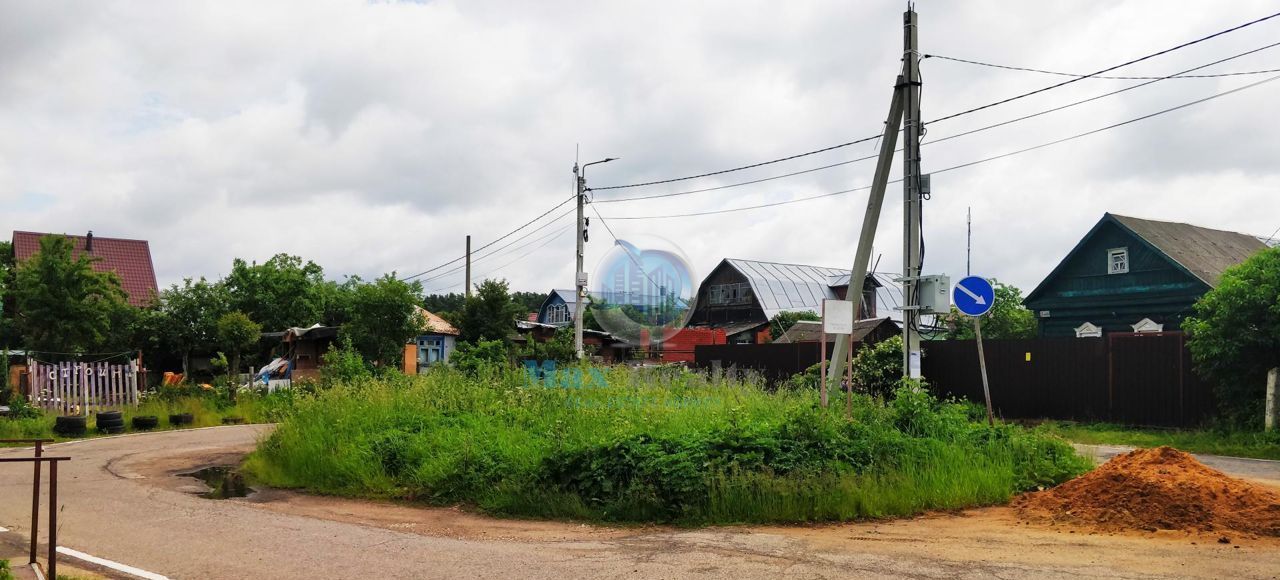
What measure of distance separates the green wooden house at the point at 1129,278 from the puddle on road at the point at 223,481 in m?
26.5

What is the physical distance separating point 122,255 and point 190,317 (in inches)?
783

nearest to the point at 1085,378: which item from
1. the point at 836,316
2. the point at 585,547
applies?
the point at 836,316

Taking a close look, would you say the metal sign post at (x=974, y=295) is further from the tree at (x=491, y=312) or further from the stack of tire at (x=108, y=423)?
the tree at (x=491, y=312)

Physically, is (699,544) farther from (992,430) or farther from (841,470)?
(992,430)

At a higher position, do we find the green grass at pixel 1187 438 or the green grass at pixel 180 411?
the green grass at pixel 1187 438

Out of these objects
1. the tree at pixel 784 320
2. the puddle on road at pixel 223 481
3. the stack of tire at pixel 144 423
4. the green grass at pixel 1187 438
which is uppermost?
the tree at pixel 784 320

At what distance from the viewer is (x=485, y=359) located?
18062 millimetres

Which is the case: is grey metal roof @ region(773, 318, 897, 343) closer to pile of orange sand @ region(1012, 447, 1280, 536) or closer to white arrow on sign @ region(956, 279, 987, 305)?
white arrow on sign @ region(956, 279, 987, 305)

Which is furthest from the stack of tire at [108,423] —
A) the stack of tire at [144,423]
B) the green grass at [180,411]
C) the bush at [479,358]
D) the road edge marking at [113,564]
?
the road edge marking at [113,564]

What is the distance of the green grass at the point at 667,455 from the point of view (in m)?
9.20

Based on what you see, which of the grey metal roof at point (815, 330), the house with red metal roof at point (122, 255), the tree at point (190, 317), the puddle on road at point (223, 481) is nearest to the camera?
the puddle on road at point (223, 481)

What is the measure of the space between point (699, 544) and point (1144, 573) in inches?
136

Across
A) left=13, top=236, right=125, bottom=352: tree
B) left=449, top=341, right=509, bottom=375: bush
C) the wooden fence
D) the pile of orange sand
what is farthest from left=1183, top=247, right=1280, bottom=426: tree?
left=13, top=236, right=125, bottom=352: tree

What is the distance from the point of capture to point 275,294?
155ft
